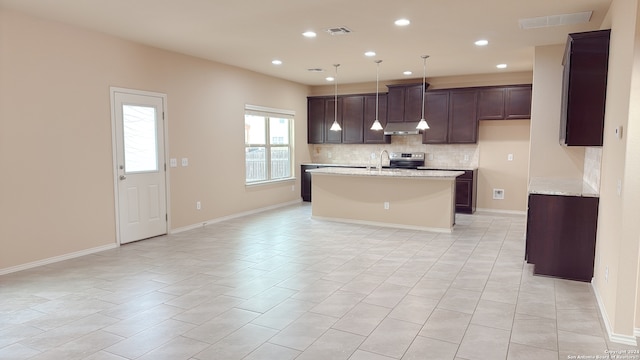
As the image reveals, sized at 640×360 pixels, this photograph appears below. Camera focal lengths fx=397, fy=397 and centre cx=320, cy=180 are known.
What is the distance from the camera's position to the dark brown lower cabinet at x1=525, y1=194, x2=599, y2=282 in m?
3.84

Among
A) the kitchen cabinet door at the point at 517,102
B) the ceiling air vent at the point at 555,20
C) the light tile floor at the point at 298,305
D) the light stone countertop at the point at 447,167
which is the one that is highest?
the ceiling air vent at the point at 555,20

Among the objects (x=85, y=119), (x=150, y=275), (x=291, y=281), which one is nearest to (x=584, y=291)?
(x=291, y=281)

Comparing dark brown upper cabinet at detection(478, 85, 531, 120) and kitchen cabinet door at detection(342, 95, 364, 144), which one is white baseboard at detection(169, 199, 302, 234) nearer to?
kitchen cabinet door at detection(342, 95, 364, 144)

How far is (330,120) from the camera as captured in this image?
934 centimetres

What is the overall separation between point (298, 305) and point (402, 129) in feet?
18.7

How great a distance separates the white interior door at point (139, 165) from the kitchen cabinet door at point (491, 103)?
5.77 metres

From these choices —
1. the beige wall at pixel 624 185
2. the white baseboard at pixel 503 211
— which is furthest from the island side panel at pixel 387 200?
the beige wall at pixel 624 185

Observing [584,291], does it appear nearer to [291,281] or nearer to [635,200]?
[635,200]

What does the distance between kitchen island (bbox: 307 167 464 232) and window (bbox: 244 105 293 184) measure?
1465 mm

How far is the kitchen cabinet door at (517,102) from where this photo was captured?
739 centimetres

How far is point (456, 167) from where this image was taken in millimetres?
8148

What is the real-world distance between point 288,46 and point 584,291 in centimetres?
456

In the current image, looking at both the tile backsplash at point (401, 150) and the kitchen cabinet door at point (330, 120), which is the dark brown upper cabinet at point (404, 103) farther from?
the kitchen cabinet door at point (330, 120)

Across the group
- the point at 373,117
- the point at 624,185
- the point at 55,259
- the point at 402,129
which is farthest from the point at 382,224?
the point at 55,259
